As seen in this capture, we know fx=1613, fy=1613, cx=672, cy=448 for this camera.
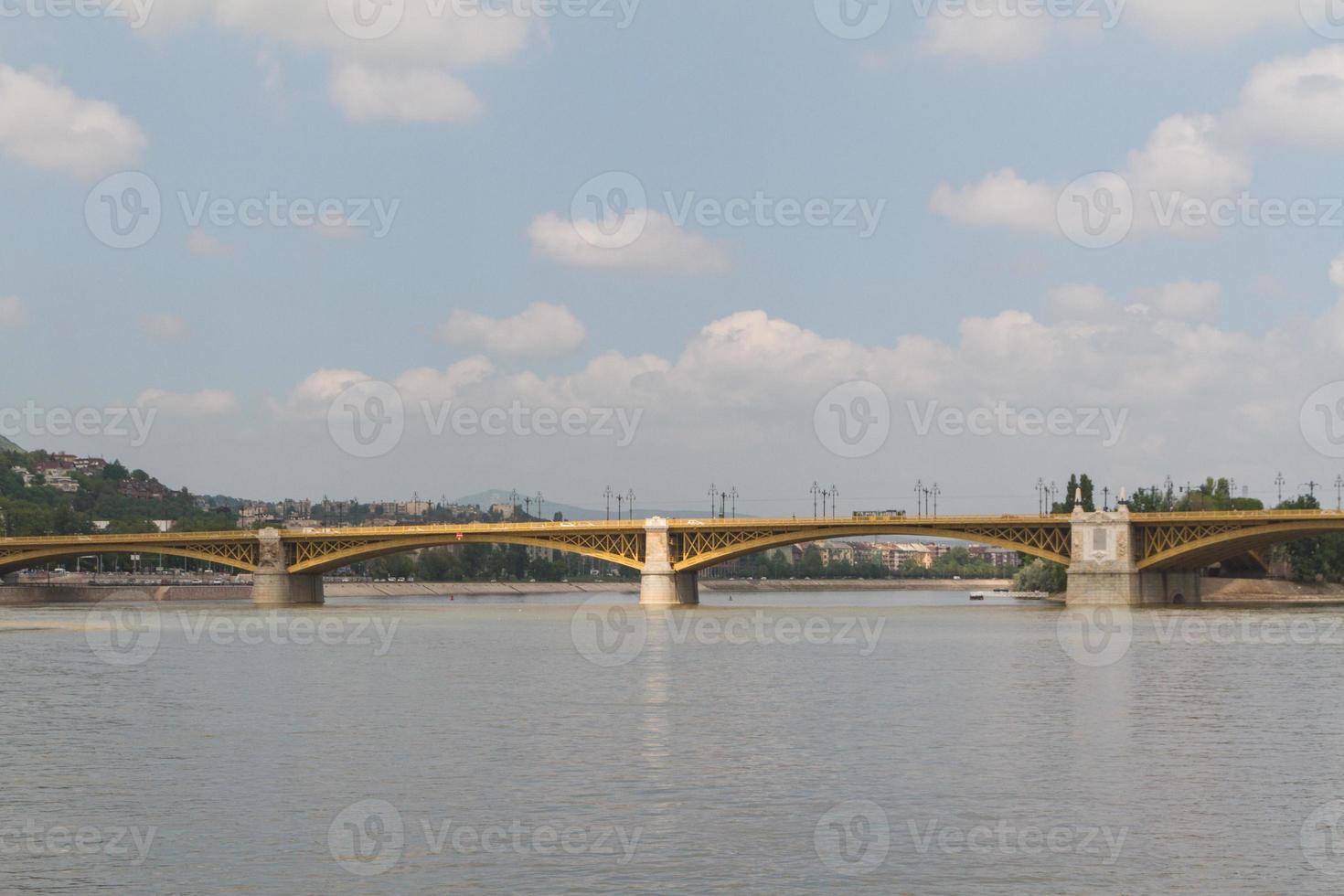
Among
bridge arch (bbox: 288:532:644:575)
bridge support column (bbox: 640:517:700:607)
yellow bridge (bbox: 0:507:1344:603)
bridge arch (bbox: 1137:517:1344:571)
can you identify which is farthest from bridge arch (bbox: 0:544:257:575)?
bridge arch (bbox: 1137:517:1344:571)

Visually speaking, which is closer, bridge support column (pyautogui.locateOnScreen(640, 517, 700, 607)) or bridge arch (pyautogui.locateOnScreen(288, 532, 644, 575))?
bridge support column (pyautogui.locateOnScreen(640, 517, 700, 607))

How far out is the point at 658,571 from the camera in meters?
131

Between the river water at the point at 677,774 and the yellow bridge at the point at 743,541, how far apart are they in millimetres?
50314

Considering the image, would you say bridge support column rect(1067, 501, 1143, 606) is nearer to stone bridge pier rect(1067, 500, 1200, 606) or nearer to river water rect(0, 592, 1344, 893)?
stone bridge pier rect(1067, 500, 1200, 606)

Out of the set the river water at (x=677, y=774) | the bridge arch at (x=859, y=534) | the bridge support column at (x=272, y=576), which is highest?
the bridge arch at (x=859, y=534)

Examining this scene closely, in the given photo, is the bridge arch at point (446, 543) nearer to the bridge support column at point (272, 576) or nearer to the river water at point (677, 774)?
the bridge support column at point (272, 576)

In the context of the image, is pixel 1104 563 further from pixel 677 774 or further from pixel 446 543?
pixel 677 774

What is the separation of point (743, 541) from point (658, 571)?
7562 millimetres

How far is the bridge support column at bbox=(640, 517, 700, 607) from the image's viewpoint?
131m

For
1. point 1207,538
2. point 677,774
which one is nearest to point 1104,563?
point 1207,538

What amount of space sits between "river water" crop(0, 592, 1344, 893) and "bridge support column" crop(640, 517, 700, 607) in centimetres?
6122

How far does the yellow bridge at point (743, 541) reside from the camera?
120 meters

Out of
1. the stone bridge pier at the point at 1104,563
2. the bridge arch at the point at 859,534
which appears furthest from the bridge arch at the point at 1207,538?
the bridge arch at the point at 859,534

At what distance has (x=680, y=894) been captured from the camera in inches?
914
